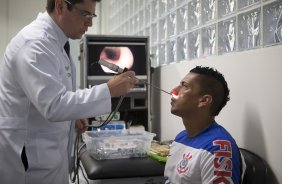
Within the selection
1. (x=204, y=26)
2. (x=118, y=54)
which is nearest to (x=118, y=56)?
(x=118, y=54)

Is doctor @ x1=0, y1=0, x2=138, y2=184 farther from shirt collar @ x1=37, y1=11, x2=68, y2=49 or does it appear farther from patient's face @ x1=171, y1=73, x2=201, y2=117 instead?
patient's face @ x1=171, y1=73, x2=201, y2=117

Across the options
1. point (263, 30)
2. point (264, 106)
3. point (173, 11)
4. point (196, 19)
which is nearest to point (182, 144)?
point (264, 106)

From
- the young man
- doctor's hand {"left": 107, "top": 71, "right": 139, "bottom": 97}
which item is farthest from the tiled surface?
doctor's hand {"left": 107, "top": 71, "right": 139, "bottom": 97}

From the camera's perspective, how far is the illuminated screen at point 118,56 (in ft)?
7.69

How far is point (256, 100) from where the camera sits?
1352mm

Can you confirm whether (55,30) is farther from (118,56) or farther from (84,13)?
(118,56)

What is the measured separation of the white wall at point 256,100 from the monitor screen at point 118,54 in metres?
0.76

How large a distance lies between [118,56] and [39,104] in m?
1.36

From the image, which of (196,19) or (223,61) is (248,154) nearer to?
(223,61)

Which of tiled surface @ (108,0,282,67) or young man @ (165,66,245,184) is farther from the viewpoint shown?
tiled surface @ (108,0,282,67)

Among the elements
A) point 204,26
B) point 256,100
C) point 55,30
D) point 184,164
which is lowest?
point 184,164

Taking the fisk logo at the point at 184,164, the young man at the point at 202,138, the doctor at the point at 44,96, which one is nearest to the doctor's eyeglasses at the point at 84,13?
the doctor at the point at 44,96

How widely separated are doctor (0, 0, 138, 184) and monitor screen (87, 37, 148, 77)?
1.02 m

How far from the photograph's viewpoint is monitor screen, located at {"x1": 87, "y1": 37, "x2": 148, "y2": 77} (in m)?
2.34
